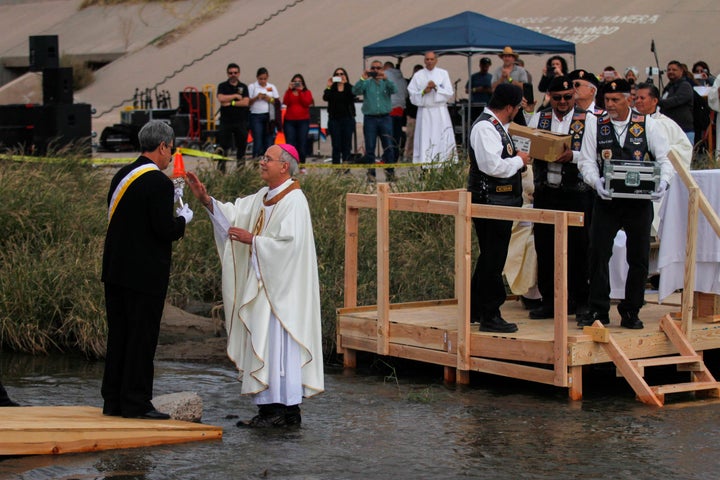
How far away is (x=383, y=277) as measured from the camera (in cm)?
995

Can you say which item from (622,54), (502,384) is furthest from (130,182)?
(622,54)

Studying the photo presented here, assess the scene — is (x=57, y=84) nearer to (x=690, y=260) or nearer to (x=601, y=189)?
(x=601, y=189)

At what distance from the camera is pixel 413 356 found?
385 inches

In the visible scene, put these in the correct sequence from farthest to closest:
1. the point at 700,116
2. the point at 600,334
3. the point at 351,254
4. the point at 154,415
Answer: the point at 700,116 → the point at 351,254 → the point at 600,334 → the point at 154,415

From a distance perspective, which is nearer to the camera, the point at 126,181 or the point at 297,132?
the point at 126,181

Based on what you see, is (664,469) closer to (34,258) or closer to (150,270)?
(150,270)

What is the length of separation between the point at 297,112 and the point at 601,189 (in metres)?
12.7

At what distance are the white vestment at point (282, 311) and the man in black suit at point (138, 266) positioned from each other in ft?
1.96

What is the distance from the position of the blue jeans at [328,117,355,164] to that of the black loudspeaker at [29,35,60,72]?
16.8 feet

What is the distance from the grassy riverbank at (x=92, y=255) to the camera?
11258 millimetres

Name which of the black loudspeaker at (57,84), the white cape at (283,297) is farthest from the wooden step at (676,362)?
the black loudspeaker at (57,84)

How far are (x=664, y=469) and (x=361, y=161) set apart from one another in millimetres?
14555

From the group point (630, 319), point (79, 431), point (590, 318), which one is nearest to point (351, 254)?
point (590, 318)

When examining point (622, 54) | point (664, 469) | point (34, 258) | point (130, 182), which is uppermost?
point (622, 54)
